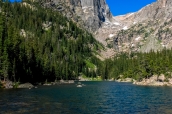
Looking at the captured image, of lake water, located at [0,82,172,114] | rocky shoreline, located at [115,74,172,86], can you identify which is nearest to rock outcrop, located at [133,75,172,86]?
rocky shoreline, located at [115,74,172,86]

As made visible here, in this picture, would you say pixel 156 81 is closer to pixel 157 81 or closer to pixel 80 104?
pixel 157 81

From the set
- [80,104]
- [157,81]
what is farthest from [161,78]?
[80,104]

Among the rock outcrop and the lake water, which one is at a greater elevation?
the rock outcrop

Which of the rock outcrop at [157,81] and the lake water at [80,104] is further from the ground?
the rock outcrop at [157,81]

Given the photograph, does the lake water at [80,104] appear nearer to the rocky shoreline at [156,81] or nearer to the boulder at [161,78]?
the rocky shoreline at [156,81]

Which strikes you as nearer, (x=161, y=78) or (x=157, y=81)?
(x=157, y=81)

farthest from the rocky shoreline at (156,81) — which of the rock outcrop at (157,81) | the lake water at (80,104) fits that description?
the lake water at (80,104)

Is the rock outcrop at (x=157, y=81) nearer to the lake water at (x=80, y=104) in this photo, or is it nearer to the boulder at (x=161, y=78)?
the boulder at (x=161, y=78)

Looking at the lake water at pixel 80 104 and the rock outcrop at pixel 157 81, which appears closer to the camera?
the lake water at pixel 80 104

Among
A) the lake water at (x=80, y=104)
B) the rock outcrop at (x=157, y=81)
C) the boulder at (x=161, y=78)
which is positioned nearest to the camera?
the lake water at (x=80, y=104)

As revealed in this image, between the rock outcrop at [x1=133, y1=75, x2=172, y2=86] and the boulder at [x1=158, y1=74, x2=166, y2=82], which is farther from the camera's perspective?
Result: the boulder at [x1=158, y1=74, x2=166, y2=82]

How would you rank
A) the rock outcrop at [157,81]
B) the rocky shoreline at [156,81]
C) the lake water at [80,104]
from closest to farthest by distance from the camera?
the lake water at [80,104] → the rock outcrop at [157,81] → the rocky shoreline at [156,81]

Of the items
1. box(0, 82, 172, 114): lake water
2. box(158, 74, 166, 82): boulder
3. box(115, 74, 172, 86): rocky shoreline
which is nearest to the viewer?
box(0, 82, 172, 114): lake water

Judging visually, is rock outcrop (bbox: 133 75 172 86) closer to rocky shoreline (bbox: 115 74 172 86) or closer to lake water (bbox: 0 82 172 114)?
rocky shoreline (bbox: 115 74 172 86)
